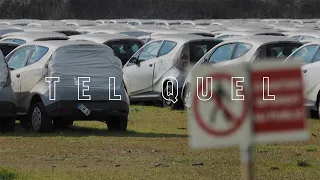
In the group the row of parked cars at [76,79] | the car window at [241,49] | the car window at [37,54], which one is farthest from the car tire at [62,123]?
the car window at [241,49]

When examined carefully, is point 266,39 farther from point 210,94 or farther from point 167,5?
point 167,5

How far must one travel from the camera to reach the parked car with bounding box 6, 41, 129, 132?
16812 mm

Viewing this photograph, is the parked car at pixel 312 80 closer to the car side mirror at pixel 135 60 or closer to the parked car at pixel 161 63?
the parked car at pixel 161 63

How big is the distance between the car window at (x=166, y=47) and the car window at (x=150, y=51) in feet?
0.49

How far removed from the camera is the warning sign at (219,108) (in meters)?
6.71

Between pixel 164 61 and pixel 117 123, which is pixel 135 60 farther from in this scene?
pixel 117 123

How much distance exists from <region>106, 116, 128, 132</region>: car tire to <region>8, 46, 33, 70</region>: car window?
1943 millimetres

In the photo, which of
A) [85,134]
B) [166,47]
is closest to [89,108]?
[85,134]

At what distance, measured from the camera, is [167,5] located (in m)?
76.2

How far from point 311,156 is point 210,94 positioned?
7232 millimetres

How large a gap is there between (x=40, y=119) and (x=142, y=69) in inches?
275

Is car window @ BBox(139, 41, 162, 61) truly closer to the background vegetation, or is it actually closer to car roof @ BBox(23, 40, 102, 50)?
car roof @ BBox(23, 40, 102, 50)

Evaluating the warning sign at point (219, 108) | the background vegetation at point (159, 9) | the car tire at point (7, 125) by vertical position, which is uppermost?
the warning sign at point (219, 108)

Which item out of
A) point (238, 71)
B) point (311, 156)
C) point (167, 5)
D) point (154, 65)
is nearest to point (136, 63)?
point (154, 65)
